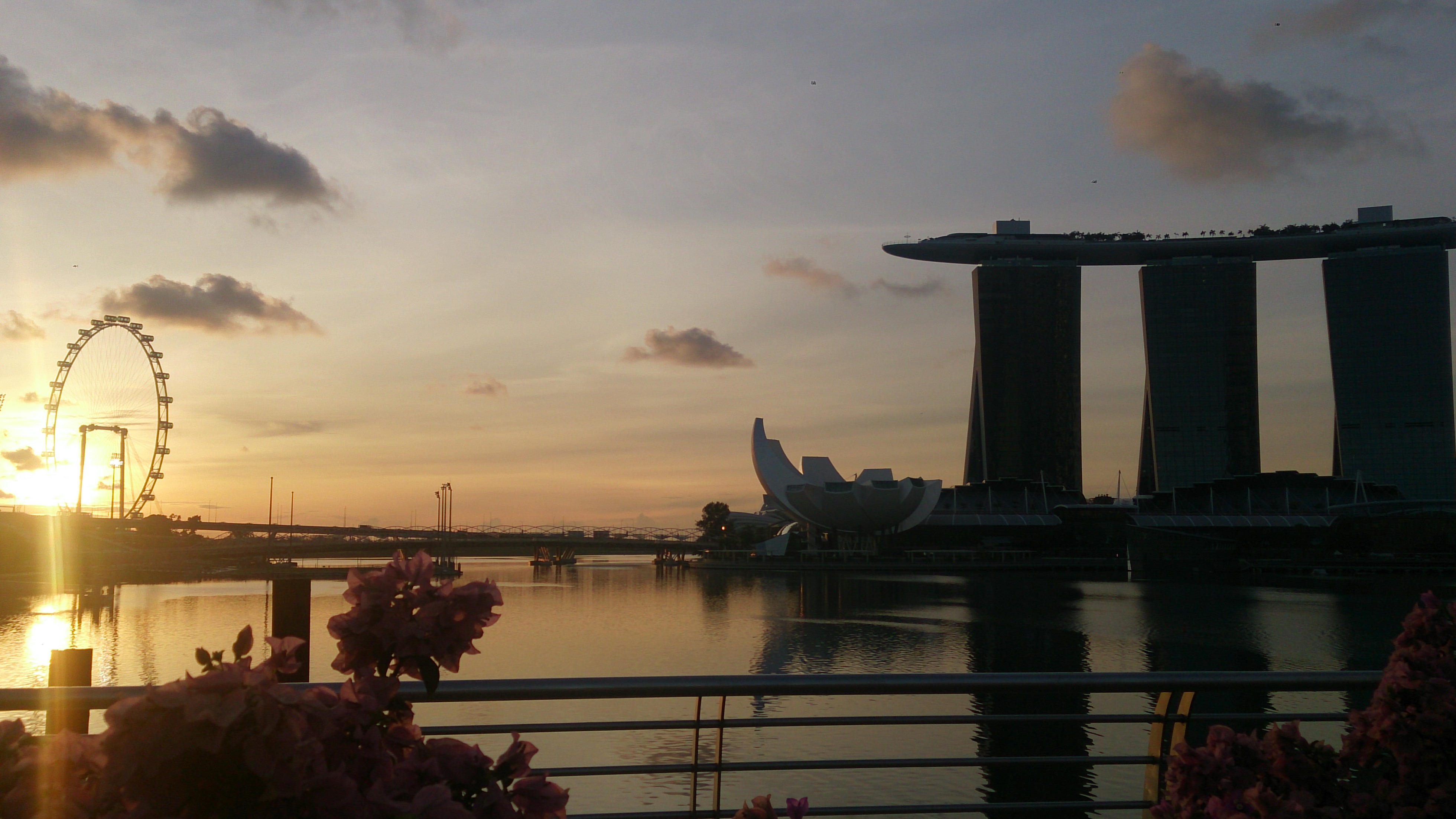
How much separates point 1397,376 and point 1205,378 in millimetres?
17884

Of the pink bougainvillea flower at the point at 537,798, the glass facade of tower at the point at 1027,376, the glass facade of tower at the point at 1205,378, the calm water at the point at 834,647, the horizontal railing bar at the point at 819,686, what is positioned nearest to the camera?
the pink bougainvillea flower at the point at 537,798

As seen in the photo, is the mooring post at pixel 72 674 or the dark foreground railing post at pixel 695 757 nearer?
the mooring post at pixel 72 674

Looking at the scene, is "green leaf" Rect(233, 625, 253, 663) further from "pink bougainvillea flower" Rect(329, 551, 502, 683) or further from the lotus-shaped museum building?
the lotus-shaped museum building

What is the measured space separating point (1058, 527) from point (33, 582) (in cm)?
7736

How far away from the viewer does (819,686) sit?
3207mm

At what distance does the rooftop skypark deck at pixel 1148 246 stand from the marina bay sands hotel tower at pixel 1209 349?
0.65 ft

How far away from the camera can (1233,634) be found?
34688mm

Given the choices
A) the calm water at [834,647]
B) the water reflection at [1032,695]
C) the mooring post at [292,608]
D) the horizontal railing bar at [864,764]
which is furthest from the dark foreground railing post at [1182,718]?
the mooring post at [292,608]

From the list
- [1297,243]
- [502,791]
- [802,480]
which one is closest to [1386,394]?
[1297,243]

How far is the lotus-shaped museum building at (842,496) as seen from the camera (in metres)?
92.4

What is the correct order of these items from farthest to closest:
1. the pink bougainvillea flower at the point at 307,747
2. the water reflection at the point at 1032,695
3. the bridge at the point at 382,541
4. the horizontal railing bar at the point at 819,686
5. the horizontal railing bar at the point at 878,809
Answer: the bridge at the point at 382,541 < the water reflection at the point at 1032,695 < the horizontal railing bar at the point at 878,809 < the horizontal railing bar at the point at 819,686 < the pink bougainvillea flower at the point at 307,747

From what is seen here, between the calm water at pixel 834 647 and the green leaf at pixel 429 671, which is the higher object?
the green leaf at pixel 429 671

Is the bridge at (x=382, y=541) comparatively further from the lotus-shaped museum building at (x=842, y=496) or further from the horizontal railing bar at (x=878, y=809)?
the horizontal railing bar at (x=878, y=809)

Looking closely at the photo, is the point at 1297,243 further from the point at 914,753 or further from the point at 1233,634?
the point at 914,753
